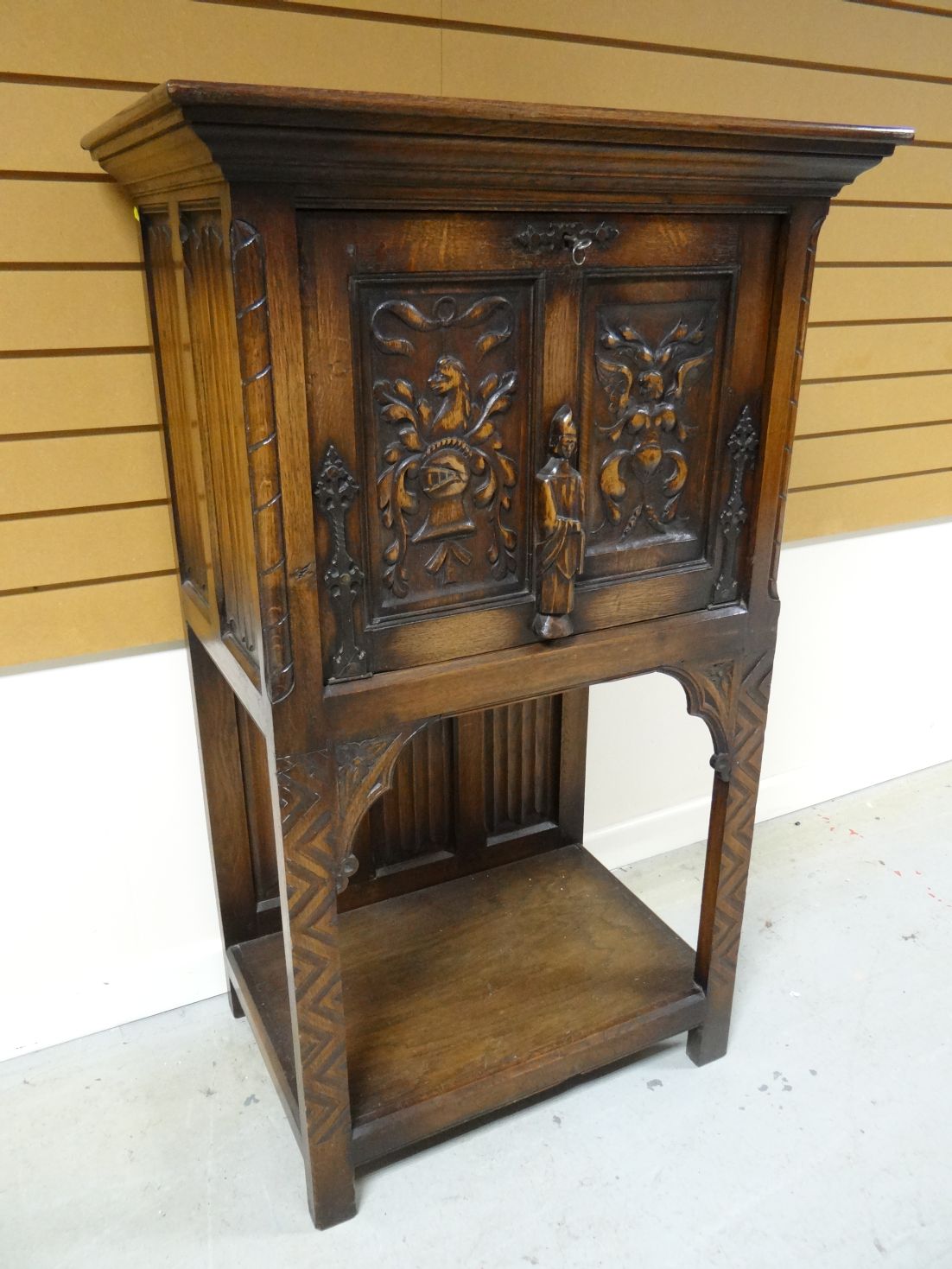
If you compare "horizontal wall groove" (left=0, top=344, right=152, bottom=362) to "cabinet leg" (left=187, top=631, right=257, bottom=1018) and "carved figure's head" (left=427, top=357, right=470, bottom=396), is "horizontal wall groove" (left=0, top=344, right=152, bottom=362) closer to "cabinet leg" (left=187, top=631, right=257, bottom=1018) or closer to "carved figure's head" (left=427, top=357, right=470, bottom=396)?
"cabinet leg" (left=187, top=631, right=257, bottom=1018)

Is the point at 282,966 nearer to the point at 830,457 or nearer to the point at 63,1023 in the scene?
the point at 63,1023

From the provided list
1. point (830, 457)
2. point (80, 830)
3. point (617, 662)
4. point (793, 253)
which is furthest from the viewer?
point (830, 457)

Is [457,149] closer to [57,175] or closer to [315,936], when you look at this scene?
[57,175]

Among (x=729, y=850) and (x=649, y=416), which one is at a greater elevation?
(x=649, y=416)

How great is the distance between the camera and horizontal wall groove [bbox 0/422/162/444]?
167 centimetres

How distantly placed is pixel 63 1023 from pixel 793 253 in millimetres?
2056

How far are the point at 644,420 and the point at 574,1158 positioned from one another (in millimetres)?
1352

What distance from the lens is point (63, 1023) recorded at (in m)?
2.07

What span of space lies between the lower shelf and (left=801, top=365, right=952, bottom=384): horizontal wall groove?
1364 mm

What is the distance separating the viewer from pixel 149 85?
1581 millimetres

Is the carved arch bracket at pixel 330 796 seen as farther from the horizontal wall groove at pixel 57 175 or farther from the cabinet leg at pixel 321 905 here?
the horizontal wall groove at pixel 57 175

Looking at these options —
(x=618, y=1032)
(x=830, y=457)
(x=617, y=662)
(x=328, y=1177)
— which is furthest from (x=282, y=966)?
(x=830, y=457)

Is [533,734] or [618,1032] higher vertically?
[533,734]

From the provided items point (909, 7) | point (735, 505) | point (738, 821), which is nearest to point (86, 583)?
point (735, 505)
